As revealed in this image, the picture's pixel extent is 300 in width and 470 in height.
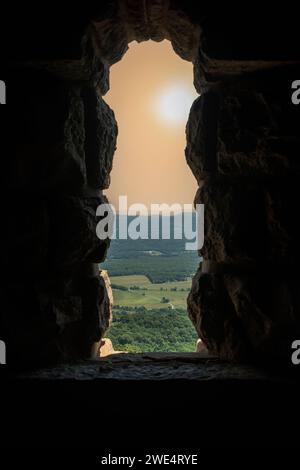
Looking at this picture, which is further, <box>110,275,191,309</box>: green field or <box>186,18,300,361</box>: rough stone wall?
<box>110,275,191,309</box>: green field

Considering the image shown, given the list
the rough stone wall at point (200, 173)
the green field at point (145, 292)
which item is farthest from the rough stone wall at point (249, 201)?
the green field at point (145, 292)

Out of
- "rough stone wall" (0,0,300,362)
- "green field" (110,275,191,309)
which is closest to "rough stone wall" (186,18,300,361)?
"rough stone wall" (0,0,300,362)

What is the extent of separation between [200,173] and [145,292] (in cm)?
80

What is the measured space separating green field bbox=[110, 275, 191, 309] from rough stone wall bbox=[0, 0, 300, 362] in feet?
1.22

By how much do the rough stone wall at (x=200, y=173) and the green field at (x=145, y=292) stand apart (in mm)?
372

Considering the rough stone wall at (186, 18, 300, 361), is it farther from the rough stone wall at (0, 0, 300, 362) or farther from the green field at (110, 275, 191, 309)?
the green field at (110, 275, 191, 309)

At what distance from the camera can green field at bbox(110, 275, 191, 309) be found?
1.93 metres

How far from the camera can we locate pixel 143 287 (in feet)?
→ 6.67

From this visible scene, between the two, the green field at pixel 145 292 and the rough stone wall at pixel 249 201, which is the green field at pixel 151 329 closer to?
the green field at pixel 145 292

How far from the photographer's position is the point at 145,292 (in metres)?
2.02

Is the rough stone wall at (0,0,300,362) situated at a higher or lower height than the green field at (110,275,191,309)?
higher

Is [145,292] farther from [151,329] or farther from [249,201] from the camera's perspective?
[249,201]

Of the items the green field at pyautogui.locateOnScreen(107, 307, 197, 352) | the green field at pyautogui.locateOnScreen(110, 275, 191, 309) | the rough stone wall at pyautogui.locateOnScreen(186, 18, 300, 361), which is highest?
the rough stone wall at pyautogui.locateOnScreen(186, 18, 300, 361)

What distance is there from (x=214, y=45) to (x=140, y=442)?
1554 mm
